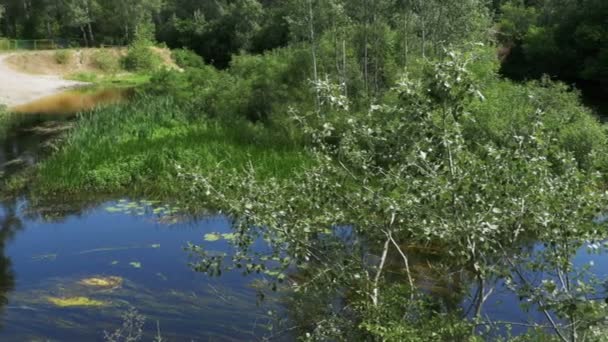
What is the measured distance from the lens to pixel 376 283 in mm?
4934

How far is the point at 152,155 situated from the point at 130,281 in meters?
6.13

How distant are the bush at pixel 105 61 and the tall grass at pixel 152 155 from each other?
99.6 ft

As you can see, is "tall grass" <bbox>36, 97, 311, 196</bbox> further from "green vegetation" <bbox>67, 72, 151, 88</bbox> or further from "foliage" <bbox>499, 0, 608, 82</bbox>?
"green vegetation" <bbox>67, 72, 151, 88</bbox>

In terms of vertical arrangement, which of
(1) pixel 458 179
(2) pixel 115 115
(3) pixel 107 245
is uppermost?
(1) pixel 458 179

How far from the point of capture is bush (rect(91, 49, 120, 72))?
1839 inches

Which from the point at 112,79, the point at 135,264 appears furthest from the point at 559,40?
the point at 112,79

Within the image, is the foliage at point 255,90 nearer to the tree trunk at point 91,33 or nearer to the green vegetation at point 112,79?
the green vegetation at point 112,79

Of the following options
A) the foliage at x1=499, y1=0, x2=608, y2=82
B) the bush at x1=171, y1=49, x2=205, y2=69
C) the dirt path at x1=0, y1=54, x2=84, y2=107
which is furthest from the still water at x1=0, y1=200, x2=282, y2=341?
the bush at x1=171, y1=49, x2=205, y2=69

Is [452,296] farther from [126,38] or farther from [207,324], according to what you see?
[126,38]

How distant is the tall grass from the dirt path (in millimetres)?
16640

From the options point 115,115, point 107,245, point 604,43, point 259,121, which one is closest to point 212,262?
point 107,245

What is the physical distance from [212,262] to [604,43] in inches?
1179

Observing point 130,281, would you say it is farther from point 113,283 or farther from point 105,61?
point 105,61

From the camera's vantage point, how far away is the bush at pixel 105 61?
1839 inches
